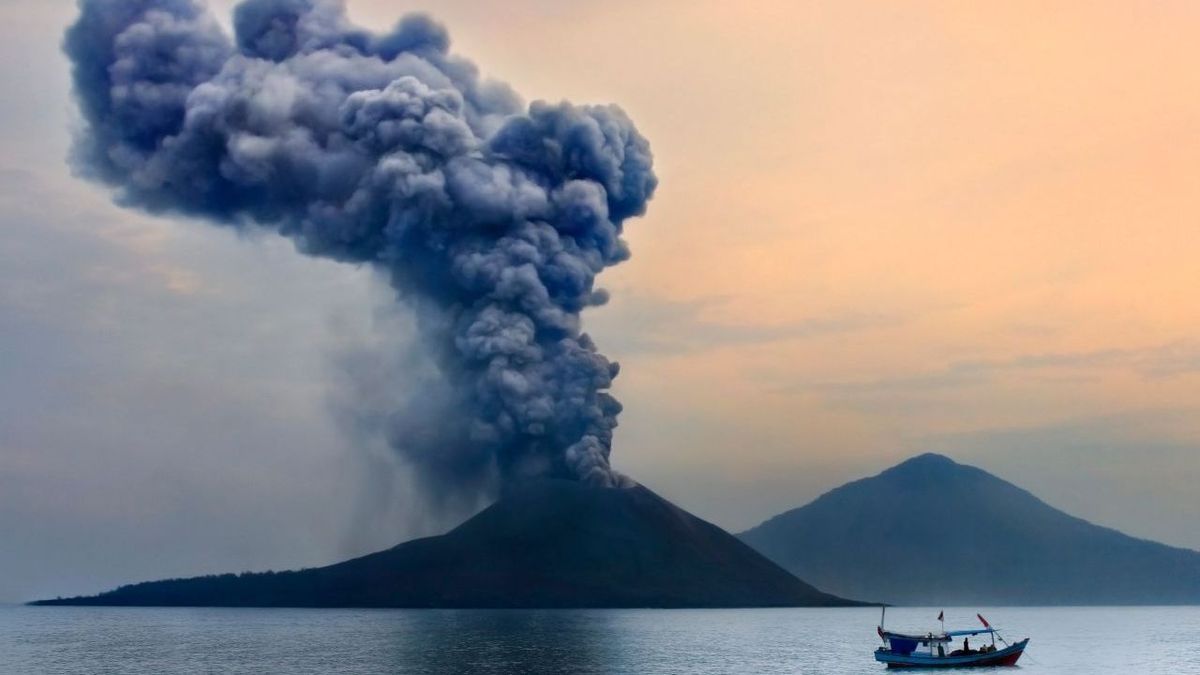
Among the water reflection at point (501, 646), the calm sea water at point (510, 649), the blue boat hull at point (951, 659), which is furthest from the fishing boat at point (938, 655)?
the water reflection at point (501, 646)

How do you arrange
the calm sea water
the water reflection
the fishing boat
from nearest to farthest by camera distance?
1. the water reflection
2. the fishing boat
3. the calm sea water

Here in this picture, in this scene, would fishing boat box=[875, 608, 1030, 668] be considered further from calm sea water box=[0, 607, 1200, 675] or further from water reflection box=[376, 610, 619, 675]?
water reflection box=[376, 610, 619, 675]

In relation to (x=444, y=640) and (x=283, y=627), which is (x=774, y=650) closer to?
(x=444, y=640)

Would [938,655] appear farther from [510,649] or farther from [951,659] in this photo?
[510,649]

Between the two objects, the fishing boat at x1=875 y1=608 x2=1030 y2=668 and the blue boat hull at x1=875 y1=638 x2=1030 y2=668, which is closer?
the fishing boat at x1=875 y1=608 x2=1030 y2=668

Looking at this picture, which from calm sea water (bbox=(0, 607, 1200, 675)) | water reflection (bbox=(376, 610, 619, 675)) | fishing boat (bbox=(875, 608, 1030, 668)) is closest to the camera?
water reflection (bbox=(376, 610, 619, 675))

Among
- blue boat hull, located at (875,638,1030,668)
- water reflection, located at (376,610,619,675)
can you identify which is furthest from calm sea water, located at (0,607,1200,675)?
blue boat hull, located at (875,638,1030,668)

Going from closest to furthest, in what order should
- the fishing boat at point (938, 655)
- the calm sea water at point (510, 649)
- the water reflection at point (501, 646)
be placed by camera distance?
the water reflection at point (501, 646) < the fishing boat at point (938, 655) < the calm sea water at point (510, 649)

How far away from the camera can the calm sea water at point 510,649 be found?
10562 centimetres

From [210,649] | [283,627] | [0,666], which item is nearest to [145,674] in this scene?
[0,666]

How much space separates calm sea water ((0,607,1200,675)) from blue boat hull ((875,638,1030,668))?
183 centimetres

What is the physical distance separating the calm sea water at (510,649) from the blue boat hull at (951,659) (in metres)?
1.83

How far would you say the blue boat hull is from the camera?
10562cm

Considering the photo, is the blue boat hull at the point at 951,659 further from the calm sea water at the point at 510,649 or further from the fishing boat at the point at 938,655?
the calm sea water at the point at 510,649
